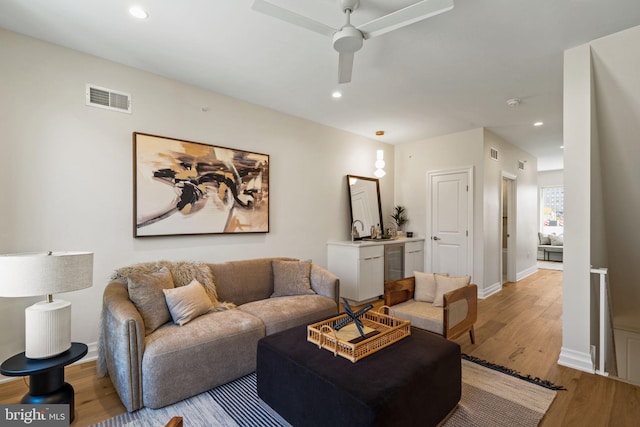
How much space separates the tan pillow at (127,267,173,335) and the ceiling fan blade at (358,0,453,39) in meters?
2.41

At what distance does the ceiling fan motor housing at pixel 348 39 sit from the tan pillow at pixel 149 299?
2.26 meters

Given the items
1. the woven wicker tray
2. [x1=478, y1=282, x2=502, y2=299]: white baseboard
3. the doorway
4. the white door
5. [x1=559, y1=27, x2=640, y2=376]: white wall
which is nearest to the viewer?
the woven wicker tray

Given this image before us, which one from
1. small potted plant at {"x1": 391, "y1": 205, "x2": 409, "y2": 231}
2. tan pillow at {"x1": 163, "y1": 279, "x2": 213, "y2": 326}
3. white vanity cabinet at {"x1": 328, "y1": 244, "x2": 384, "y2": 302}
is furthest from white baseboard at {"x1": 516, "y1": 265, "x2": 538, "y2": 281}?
tan pillow at {"x1": 163, "y1": 279, "x2": 213, "y2": 326}

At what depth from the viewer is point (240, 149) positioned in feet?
11.8

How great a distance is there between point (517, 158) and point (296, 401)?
6328 millimetres

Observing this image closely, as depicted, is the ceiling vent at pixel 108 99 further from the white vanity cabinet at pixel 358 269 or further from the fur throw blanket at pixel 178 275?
the white vanity cabinet at pixel 358 269

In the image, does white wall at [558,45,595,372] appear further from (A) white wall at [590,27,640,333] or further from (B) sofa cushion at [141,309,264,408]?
(B) sofa cushion at [141,309,264,408]

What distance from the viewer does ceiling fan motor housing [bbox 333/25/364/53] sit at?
1911mm

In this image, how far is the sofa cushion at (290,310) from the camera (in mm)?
2641

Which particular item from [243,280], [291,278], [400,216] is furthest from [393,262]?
[243,280]

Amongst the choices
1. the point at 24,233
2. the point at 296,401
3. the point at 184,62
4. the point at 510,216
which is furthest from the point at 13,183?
the point at 510,216

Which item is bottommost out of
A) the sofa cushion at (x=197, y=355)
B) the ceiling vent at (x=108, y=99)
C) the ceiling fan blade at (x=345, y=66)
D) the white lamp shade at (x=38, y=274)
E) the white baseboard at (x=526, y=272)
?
the white baseboard at (x=526, y=272)

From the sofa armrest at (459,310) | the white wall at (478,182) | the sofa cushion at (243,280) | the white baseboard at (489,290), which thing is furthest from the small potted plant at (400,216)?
the sofa cushion at (243,280)

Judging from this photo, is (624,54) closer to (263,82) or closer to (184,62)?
(263,82)
